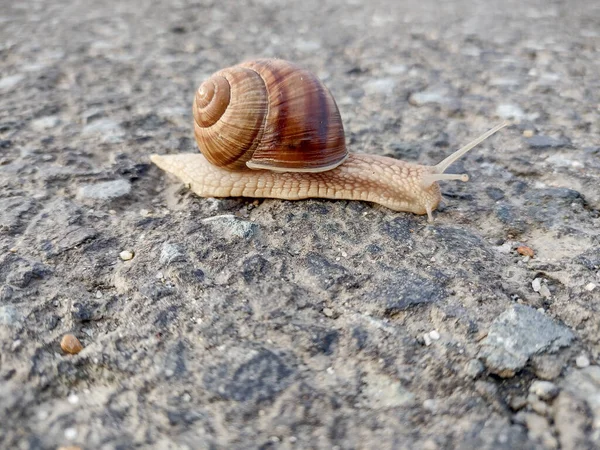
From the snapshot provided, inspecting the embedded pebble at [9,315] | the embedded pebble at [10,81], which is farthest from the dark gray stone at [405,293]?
the embedded pebble at [10,81]

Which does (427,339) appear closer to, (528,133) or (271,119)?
(271,119)

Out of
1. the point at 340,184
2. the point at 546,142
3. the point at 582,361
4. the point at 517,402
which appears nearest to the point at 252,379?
the point at 517,402

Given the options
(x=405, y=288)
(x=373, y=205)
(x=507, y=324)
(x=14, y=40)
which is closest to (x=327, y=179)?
(x=373, y=205)

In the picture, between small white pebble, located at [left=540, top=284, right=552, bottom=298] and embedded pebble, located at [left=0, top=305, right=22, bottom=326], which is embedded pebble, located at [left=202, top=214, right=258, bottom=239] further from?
small white pebble, located at [left=540, top=284, right=552, bottom=298]

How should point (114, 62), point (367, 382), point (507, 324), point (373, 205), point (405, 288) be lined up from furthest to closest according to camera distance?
point (114, 62), point (373, 205), point (405, 288), point (507, 324), point (367, 382)

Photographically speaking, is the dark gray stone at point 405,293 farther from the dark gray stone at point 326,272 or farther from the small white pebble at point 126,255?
the small white pebble at point 126,255

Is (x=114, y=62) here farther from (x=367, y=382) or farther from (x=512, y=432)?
(x=512, y=432)
